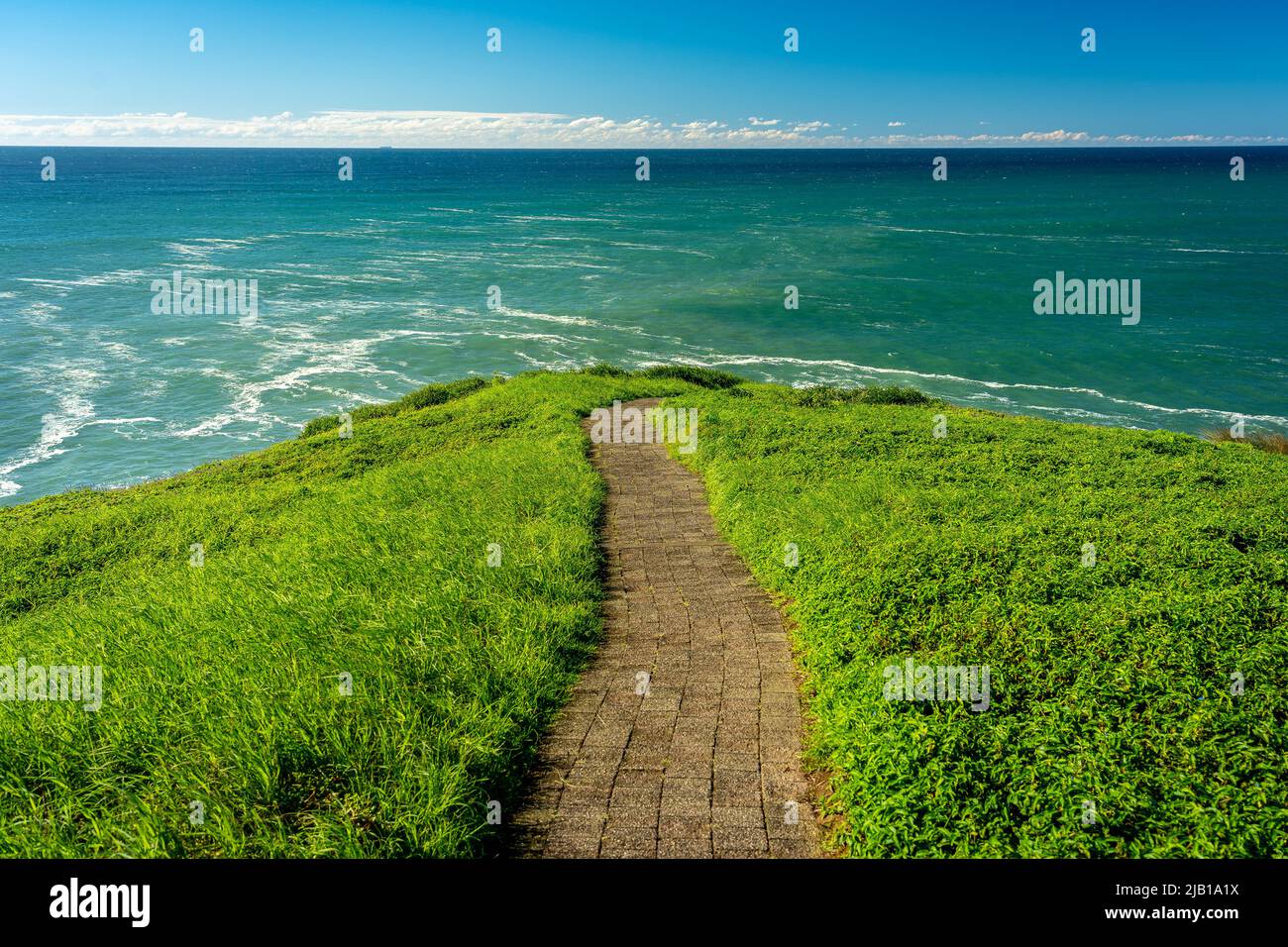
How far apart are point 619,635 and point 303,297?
5030cm

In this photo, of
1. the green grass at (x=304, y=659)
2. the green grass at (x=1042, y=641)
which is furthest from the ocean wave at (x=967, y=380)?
the green grass at (x=304, y=659)

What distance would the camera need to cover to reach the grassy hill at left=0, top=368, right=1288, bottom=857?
15.5 feet

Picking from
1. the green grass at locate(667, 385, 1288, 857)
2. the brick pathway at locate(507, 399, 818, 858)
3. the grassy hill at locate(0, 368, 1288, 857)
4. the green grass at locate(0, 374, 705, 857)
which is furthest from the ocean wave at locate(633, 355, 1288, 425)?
the brick pathway at locate(507, 399, 818, 858)

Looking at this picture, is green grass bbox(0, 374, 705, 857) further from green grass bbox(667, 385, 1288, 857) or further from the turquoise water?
the turquoise water

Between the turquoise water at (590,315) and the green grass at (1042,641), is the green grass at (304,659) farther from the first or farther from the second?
the turquoise water at (590,315)

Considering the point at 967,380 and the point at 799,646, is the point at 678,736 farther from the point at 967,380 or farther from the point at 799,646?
the point at 967,380

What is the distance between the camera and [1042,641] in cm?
625

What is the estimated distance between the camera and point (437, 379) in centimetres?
3456

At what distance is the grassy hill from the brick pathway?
0.88 feet

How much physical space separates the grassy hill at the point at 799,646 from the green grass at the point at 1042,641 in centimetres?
2

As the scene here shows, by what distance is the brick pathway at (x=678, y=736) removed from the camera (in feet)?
16.2

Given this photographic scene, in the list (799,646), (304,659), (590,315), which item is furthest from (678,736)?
(590,315)

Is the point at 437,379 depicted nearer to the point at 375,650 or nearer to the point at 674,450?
the point at 674,450
